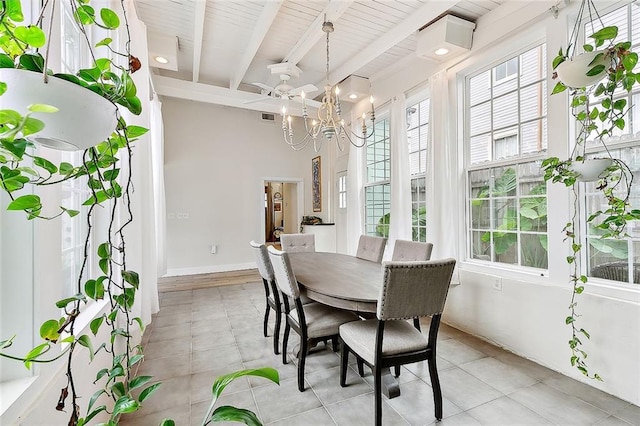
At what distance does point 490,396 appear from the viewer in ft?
6.21

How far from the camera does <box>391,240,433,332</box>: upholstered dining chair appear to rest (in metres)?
2.56

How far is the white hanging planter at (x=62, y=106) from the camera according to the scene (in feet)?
→ 1.77

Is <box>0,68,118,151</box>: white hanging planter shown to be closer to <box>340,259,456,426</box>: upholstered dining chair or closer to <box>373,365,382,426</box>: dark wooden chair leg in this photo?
<box>340,259,456,426</box>: upholstered dining chair

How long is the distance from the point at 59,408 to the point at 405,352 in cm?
153

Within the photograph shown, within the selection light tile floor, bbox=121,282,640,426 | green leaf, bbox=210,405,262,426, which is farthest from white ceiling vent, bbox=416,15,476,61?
green leaf, bbox=210,405,262,426

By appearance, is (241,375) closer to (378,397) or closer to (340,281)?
(378,397)

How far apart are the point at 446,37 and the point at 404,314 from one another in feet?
8.80

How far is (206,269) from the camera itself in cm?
562

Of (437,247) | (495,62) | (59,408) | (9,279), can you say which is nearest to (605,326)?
(437,247)

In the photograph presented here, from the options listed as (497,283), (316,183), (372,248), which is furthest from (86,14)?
(316,183)

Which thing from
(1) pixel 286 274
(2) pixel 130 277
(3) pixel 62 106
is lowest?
(1) pixel 286 274

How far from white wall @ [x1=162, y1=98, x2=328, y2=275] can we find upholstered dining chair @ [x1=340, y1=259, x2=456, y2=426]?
14.9ft

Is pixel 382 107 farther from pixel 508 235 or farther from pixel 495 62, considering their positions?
pixel 508 235

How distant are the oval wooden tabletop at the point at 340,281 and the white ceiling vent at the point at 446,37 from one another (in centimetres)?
230
